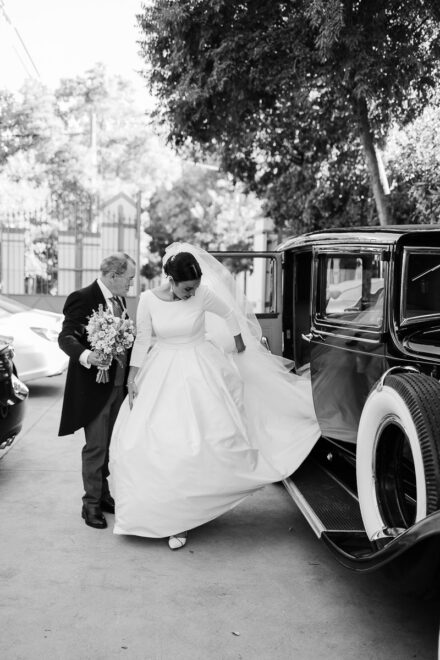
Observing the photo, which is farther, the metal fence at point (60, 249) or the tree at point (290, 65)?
the metal fence at point (60, 249)

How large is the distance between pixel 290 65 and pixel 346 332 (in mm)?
8497

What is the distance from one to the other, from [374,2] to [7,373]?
27.3 feet

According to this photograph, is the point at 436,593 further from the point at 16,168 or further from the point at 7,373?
the point at 16,168

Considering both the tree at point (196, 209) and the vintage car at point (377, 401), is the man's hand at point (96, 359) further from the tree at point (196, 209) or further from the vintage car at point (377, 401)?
the tree at point (196, 209)

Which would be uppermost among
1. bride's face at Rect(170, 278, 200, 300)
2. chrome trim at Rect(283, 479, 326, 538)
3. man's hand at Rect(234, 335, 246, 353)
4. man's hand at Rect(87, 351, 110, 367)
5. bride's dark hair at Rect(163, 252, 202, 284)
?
bride's dark hair at Rect(163, 252, 202, 284)

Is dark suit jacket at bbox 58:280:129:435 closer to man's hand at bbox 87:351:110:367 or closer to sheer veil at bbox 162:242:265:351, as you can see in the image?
man's hand at bbox 87:351:110:367

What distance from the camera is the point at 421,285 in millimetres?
4047

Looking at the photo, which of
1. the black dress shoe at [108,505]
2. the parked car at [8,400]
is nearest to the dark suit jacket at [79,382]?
the black dress shoe at [108,505]

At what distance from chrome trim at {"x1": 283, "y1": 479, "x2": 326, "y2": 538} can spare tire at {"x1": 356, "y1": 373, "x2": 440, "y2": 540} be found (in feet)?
0.96

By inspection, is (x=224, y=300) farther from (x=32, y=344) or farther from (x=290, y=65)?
(x=290, y=65)

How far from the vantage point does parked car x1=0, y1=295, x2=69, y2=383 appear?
366 inches

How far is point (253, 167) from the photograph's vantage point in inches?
651

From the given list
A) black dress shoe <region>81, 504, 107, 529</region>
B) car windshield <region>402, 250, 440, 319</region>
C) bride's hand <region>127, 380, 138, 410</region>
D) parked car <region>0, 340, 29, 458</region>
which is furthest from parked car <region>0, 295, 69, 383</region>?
car windshield <region>402, 250, 440, 319</region>

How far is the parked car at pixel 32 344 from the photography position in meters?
9.30
